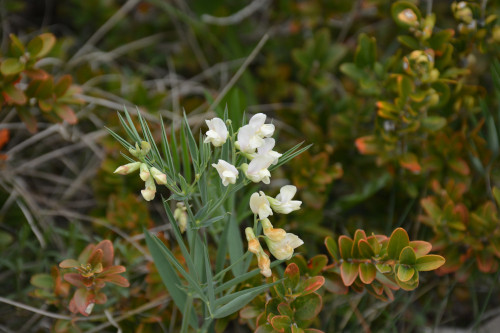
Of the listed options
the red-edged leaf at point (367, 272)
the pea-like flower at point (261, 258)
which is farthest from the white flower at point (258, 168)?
the red-edged leaf at point (367, 272)

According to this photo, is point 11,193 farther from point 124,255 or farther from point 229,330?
point 229,330

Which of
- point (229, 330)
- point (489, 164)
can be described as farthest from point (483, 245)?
point (229, 330)

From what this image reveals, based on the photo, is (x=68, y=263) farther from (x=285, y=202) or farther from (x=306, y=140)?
(x=306, y=140)

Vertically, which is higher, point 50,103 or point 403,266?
point 50,103

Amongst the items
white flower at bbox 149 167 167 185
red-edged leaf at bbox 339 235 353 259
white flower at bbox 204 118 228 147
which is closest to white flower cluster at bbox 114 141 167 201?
white flower at bbox 149 167 167 185

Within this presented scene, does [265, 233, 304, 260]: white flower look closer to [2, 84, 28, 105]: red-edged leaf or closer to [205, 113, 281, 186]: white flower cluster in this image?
[205, 113, 281, 186]: white flower cluster

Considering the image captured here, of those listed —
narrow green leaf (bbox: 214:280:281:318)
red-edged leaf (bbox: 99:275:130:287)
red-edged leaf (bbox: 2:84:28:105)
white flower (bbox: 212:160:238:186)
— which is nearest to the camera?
white flower (bbox: 212:160:238:186)
